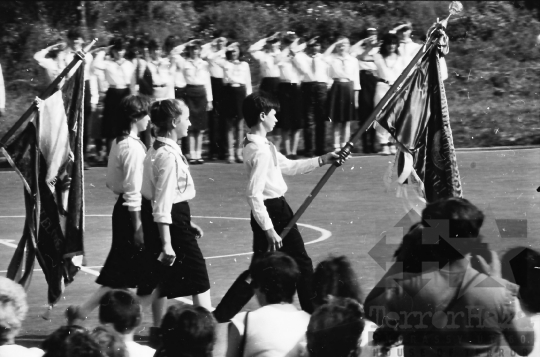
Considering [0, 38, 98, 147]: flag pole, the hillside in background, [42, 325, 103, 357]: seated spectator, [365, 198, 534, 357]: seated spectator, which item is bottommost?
the hillside in background

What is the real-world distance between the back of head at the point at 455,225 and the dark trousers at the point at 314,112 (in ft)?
47.3

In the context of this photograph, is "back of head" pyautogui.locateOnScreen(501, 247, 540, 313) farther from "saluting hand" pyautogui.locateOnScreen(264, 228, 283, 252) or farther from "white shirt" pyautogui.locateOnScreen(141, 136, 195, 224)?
"white shirt" pyautogui.locateOnScreen(141, 136, 195, 224)

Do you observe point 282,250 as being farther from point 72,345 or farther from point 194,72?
point 194,72

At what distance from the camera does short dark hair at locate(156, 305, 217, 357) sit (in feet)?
15.3

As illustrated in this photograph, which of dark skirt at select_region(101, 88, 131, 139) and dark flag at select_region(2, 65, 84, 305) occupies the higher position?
dark flag at select_region(2, 65, 84, 305)

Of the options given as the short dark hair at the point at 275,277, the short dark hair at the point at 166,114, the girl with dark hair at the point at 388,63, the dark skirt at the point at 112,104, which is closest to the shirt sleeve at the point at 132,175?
the short dark hair at the point at 166,114

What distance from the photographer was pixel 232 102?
61.1 ft

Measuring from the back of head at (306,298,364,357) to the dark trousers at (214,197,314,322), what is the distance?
6.38ft

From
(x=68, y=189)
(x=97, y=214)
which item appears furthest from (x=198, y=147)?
(x=68, y=189)

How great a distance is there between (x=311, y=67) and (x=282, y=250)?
479 inches

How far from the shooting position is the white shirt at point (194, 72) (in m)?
18.3

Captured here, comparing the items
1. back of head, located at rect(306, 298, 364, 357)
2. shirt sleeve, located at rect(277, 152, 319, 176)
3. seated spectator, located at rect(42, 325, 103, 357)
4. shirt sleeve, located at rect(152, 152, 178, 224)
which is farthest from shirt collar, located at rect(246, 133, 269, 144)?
seated spectator, located at rect(42, 325, 103, 357)

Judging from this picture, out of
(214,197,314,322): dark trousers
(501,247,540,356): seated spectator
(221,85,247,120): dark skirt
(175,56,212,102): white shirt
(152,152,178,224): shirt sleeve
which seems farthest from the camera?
(221,85,247,120): dark skirt

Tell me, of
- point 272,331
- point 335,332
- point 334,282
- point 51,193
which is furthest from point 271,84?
point 335,332
